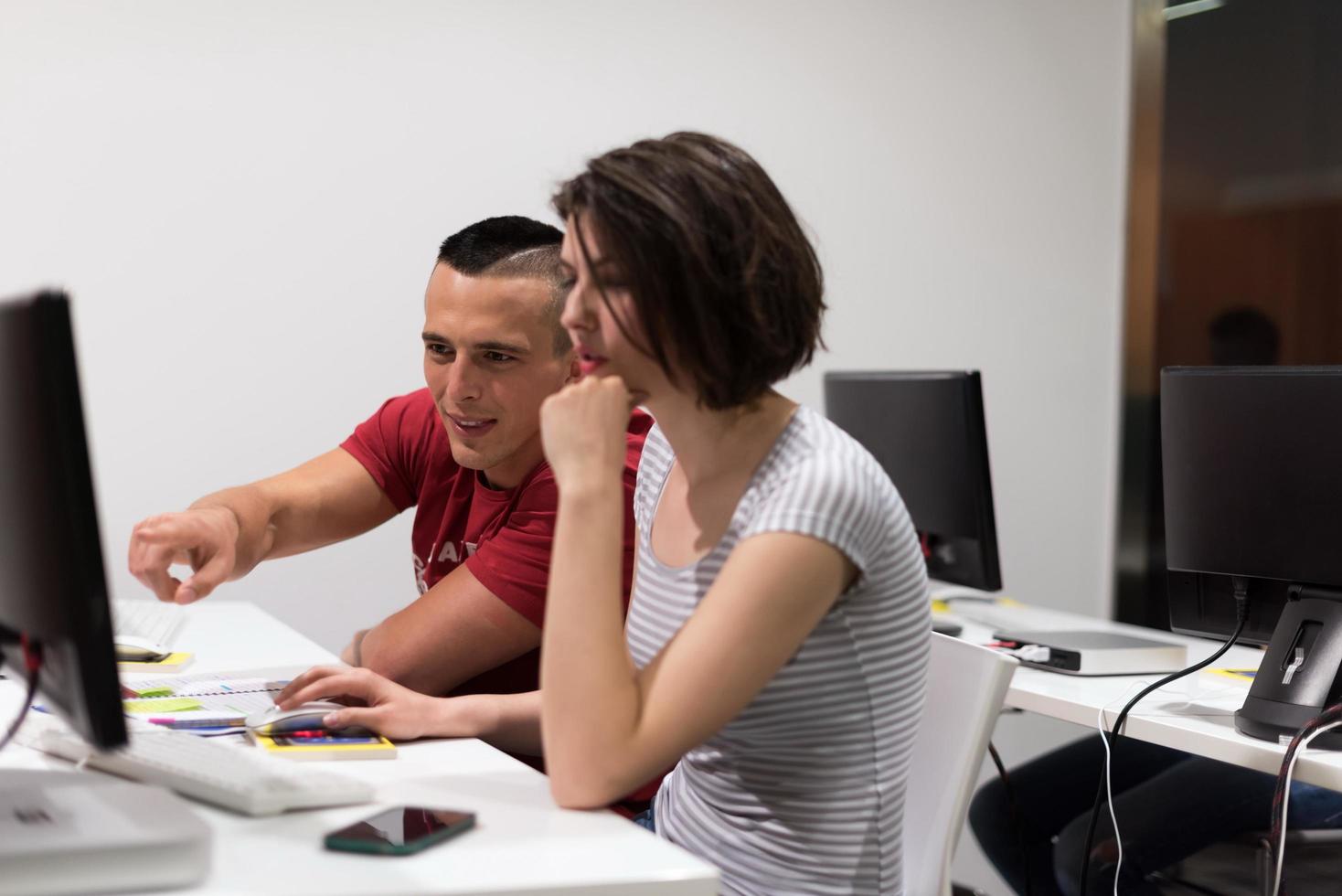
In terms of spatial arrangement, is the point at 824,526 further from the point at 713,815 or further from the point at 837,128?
the point at 837,128

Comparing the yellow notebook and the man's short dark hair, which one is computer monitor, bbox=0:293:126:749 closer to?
the yellow notebook

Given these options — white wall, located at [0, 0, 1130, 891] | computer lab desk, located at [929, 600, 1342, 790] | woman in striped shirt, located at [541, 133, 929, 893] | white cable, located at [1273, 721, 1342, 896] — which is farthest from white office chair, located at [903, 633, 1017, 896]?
white wall, located at [0, 0, 1130, 891]

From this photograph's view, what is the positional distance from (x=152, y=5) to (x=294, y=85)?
0.33 m

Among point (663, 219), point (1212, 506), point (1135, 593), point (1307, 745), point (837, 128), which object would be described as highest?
point (837, 128)

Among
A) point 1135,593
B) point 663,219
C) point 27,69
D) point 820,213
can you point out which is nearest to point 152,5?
point 27,69

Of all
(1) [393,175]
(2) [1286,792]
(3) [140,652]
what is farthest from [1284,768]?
(1) [393,175]

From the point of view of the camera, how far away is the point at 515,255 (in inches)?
70.8

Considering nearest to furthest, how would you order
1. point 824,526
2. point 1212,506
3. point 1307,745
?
point 824,526 → point 1307,745 → point 1212,506

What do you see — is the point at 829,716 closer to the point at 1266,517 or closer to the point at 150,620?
the point at 1266,517

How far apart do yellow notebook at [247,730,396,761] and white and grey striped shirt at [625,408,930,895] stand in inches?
13.7

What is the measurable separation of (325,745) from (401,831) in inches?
12.2

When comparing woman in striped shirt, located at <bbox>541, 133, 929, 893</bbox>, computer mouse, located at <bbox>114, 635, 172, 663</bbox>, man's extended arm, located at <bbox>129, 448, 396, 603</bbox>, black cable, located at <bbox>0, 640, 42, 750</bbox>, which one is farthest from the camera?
computer mouse, located at <bbox>114, 635, 172, 663</bbox>

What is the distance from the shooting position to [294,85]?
3.01 m

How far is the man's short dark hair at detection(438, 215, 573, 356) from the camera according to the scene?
1788 mm
